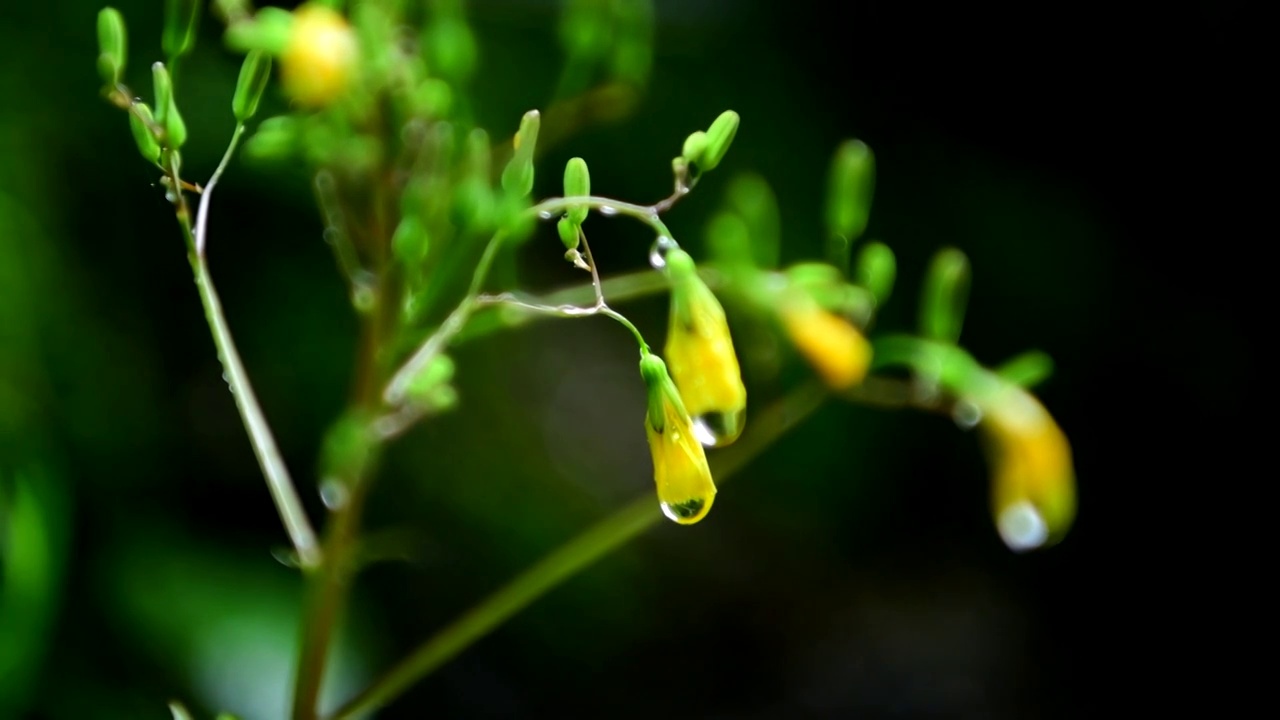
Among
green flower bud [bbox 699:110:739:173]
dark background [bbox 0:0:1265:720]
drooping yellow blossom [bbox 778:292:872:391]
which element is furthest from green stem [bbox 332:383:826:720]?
dark background [bbox 0:0:1265:720]

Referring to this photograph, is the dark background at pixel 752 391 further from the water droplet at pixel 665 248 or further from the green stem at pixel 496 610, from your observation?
the water droplet at pixel 665 248

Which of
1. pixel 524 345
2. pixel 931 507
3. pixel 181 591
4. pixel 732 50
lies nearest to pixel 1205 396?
pixel 931 507

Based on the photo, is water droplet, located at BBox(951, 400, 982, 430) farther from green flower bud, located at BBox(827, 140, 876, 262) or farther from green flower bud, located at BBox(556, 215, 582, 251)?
green flower bud, located at BBox(556, 215, 582, 251)

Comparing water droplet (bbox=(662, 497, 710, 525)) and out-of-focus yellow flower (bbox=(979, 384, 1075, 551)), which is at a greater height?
out-of-focus yellow flower (bbox=(979, 384, 1075, 551))

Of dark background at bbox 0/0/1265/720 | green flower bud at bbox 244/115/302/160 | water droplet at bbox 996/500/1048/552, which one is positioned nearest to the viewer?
green flower bud at bbox 244/115/302/160

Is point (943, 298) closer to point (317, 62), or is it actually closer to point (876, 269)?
point (876, 269)

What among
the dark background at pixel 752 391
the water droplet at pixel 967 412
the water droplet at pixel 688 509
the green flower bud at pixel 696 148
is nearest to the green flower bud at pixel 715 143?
the green flower bud at pixel 696 148

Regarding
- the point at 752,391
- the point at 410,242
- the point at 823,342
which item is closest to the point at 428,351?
the point at 410,242
